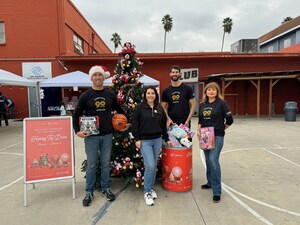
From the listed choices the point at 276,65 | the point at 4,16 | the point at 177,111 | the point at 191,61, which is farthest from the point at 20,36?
the point at 276,65

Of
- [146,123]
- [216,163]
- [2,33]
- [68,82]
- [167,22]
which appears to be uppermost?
[167,22]

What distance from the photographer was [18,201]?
11.5 ft

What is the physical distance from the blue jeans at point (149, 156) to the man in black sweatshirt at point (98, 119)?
1.81 feet

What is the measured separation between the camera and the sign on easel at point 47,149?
11.1 ft

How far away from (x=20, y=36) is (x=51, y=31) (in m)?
1.94

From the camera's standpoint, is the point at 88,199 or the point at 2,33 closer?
the point at 88,199

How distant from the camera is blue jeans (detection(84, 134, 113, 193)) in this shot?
10.8 ft

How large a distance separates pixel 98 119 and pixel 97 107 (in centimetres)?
17

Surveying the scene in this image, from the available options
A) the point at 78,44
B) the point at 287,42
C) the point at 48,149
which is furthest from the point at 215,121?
the point at 287,42

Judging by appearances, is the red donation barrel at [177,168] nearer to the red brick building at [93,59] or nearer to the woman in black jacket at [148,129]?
the woman in black jacket at [148,129]

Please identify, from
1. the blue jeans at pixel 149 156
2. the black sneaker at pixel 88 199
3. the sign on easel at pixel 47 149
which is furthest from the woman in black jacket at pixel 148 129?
the sign on easel at pixel 47 149

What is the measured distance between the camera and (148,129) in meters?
3.23

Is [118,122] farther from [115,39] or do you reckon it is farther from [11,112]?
[115,39]

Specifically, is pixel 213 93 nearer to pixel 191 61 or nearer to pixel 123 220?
pixel 123 220
